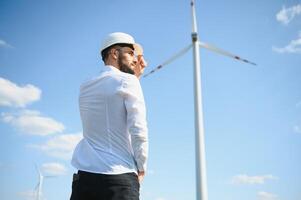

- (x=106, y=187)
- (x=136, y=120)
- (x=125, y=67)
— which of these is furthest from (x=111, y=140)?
(x=125, y=67)

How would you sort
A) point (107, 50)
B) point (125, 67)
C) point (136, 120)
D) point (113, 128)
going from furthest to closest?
point (107, 50)
point (125, 67)
point (113, 128)
point (136, 120)

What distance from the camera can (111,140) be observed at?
4773 millimetres

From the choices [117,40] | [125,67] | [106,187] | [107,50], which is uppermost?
[117,40]

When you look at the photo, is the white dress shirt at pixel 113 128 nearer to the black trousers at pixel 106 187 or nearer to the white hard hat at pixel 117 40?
the black trousers at pixel 106 187

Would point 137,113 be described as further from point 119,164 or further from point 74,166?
point 74,166

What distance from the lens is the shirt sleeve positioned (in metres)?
4.62

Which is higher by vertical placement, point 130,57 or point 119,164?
point 130,57

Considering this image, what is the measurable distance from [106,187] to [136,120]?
0.91 meters

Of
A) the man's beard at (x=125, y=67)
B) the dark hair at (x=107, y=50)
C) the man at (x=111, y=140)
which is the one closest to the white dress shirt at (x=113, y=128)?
the man at (x=111, y=140)

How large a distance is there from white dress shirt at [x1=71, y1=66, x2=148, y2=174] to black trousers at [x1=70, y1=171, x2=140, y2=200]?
8cm

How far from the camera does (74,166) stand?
15.9 feet

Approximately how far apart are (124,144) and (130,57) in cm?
150

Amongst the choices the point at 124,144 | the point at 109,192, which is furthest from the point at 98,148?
the point at 109,192

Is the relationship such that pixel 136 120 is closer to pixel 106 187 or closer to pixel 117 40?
pixel 106 187
